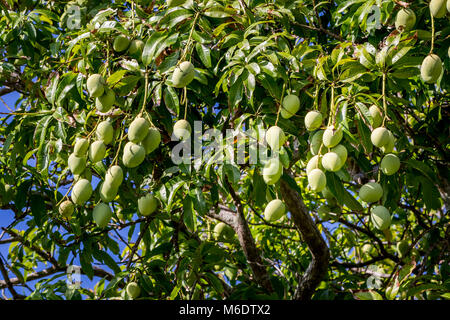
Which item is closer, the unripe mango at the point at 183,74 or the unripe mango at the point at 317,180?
the unripe mango at the point at 317,180

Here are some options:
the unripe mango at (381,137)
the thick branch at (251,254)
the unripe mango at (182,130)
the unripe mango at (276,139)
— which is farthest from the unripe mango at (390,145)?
the thick branch at (251,254)

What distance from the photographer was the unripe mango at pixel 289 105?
1403 mm

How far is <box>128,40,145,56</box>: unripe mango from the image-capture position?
1636mm

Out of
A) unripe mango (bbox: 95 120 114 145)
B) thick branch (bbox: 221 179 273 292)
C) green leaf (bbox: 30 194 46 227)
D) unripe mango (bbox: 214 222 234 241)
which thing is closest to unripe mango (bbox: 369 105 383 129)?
unripe mango (bbox: 95 120 114 145)

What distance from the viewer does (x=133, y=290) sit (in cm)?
179

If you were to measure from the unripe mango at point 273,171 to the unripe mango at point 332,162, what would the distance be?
Answer: 4.3 inches

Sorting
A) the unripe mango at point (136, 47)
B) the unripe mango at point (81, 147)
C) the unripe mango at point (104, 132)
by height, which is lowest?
the unripe mango at point (81, 147)

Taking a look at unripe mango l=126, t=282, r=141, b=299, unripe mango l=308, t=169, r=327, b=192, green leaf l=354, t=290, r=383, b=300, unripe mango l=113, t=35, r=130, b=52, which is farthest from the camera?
green leaf l=354, t=290, r=383, b=300

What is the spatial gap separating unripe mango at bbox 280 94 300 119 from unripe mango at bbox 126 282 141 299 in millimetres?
777

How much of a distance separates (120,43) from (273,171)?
0.63 meters

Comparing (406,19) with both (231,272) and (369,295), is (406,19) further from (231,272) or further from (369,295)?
(231,272)

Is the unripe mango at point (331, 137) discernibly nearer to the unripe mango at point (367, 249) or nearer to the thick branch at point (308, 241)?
the thick branch at point (308, 241)

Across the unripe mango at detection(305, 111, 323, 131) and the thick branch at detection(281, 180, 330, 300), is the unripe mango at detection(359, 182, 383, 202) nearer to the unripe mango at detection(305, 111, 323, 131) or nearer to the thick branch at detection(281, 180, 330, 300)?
the unripe mango at detection(305, 111, 323, 131)
